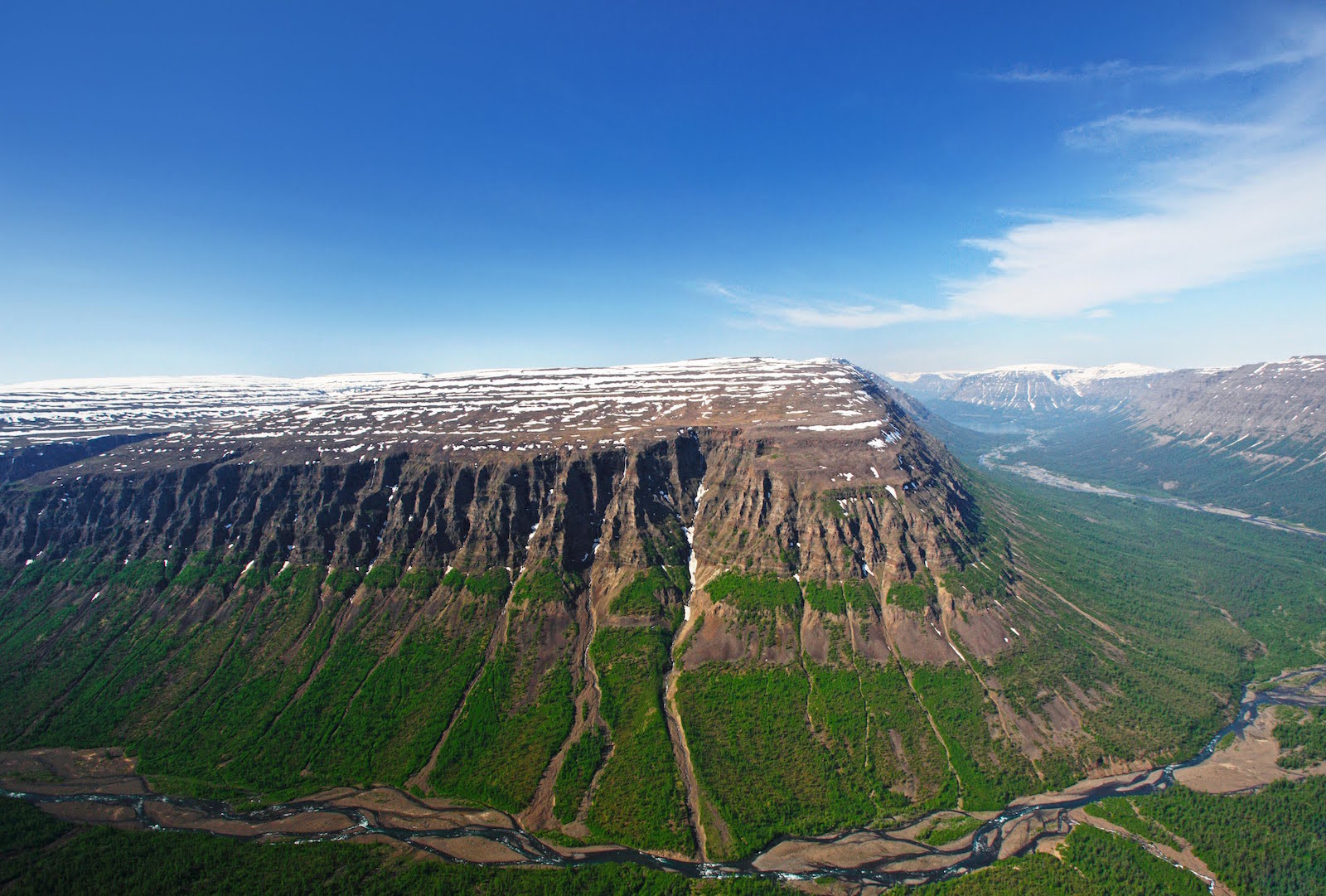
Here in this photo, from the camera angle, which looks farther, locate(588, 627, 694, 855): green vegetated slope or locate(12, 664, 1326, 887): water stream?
locate(588, 627, 694, 855): green vegetated slope

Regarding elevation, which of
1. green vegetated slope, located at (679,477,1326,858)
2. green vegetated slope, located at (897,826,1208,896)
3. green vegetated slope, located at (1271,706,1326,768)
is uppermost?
green vegetated slope, located at (679,477,1326,858)

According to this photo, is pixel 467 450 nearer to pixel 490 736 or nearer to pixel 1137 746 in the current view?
pixel 490 736

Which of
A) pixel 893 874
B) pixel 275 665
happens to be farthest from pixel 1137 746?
pixel 275 665

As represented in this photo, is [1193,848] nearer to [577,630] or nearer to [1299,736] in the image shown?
[1299,736]

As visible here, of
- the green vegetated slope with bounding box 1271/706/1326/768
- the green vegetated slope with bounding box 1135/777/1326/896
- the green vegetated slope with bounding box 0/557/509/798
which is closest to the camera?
the green vegetated slope with bounding box 1135/777/1326/896

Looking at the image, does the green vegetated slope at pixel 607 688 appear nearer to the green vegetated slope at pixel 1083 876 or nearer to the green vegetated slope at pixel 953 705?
the green vegetated slope at pixel 953 705

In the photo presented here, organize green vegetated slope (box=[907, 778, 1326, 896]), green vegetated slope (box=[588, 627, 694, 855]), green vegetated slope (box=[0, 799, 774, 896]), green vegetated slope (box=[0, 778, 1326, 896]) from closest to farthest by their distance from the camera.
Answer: green vegetated slope (box=[0, 799, 774, 896]), green vegetated slope (box=[0, 778, 1326, 896]), green vegetated slope (box=[907, 778, 1326, 896]), green vegetated slope (box=[588, 627, 694, 855])

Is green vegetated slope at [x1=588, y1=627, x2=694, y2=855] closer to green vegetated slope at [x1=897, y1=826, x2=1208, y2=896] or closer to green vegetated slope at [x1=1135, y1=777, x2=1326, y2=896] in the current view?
green vegetated slope at [x1=897, y1=826, x2=1208, y2=896]

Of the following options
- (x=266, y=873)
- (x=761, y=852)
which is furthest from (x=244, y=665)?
(x=761, y=852)

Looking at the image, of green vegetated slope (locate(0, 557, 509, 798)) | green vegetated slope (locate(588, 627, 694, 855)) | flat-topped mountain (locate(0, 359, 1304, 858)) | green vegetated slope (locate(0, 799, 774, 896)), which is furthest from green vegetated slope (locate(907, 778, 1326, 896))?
Answer: green vegetated slope (locate(0, 557, 509, 798))
